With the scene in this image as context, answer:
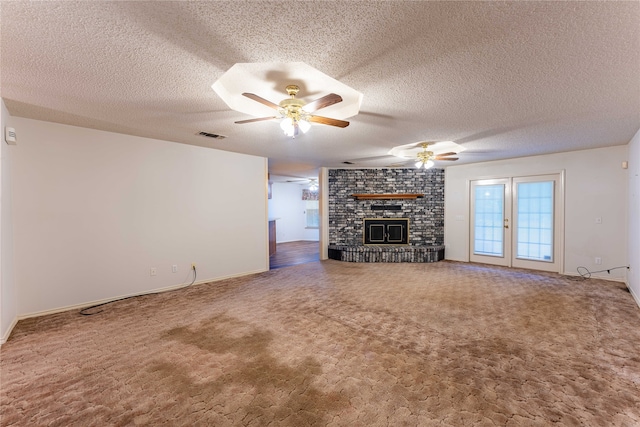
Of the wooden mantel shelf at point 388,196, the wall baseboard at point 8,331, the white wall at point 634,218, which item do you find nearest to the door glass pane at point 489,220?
the wooden mantel shelf at point 388,196

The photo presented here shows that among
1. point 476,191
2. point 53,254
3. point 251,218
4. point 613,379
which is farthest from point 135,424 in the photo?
point 476,191

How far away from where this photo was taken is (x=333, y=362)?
7.48 ft

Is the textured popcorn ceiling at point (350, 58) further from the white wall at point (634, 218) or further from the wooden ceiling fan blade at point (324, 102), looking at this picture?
the white wall at point (634, 218)

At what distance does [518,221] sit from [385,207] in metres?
2.82

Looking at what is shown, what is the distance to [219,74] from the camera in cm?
221

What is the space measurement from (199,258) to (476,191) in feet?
20.0

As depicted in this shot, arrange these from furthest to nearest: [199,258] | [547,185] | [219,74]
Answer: [547,185] < [199,258] < [219,74]

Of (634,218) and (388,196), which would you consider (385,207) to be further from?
(634,218)

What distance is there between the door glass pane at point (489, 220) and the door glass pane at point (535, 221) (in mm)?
328

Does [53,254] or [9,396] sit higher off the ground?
[53,254]

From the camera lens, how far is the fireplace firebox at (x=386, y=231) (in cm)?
700

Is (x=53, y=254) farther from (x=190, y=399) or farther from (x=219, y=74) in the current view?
(x=219, y=74)

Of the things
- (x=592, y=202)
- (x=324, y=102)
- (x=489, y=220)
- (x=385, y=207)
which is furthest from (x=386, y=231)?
(x=324, y=102)

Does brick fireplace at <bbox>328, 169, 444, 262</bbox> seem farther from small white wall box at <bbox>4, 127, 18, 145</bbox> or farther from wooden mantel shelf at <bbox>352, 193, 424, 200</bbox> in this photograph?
small white wall box at <bbox>4, 127, 18, 145</bbox>
